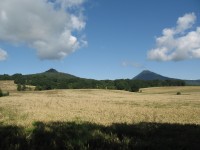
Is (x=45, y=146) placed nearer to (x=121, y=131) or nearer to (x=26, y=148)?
(x=26, y=148)

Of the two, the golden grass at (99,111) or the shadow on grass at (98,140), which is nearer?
the shadow on grass at (98,140)

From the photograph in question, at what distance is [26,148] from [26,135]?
1924 millimetres

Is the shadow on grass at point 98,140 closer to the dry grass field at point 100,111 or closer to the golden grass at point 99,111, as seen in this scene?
the dry grass field at point 100,111

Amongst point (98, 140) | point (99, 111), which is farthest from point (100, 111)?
point (98, 140)

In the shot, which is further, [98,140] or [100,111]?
[100,111]

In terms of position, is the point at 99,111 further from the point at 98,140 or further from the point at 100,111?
the point at 98,140

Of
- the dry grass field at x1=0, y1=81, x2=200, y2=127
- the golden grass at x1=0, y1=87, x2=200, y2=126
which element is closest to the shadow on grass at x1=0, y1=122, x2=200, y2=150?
the dry grass field at x1=0, y1=81, x2=200, y2=127

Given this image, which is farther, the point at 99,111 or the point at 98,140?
the point at 99,111

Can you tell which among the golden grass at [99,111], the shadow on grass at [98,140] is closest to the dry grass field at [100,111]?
the golden grass at [99,111]

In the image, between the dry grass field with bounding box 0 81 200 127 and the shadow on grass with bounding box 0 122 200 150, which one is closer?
the shadow on grass with bounding box 0 122 200 150

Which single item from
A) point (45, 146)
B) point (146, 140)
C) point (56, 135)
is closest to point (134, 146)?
point (146, 140)

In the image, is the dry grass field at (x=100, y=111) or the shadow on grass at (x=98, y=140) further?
the dry grass field at (x=100, y=111)

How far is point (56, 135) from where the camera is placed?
429 inches

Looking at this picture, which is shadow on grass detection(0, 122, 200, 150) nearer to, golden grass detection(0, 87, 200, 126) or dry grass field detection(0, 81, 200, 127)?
dry grass field detection(0, 81, 200, 127)
